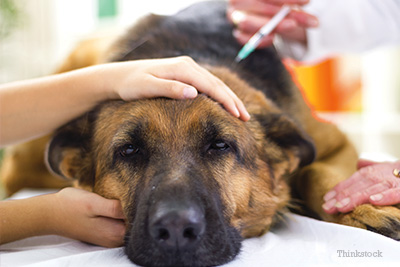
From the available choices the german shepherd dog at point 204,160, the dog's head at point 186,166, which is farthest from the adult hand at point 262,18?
the dog's head at point 186,166

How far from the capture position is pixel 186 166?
1.55 metres

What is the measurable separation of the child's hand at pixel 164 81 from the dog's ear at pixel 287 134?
29 centimetres

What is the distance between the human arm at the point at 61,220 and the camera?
157 cm

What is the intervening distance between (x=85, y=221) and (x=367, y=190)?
113 centimetres

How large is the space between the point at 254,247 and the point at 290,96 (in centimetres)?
119

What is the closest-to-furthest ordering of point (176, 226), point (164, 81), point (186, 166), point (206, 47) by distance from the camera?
1. point (176, 226)
2. point (186, 166)
3. point (164, 81)
4. point (206, 47)

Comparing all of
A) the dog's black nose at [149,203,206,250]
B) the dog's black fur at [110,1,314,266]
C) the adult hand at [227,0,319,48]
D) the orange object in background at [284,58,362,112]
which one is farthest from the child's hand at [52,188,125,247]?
the orange object in background at [284,58,362,112]

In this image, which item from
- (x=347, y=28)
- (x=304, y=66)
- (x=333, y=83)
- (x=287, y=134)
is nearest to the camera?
(x=287, y=134)

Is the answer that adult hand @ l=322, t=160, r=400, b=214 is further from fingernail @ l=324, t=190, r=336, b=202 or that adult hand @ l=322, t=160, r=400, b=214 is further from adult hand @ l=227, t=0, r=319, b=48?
adult hand @ l=227, t=0, r=319, b=48

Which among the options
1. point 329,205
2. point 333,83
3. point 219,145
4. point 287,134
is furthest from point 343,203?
point 333,83

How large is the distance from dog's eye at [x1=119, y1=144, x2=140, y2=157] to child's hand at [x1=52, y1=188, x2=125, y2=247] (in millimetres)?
232


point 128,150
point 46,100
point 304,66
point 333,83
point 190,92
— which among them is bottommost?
point 333,83

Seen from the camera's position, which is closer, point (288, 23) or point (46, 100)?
point (46, 100)

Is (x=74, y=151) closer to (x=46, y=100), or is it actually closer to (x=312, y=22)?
(x=46, y=100)
